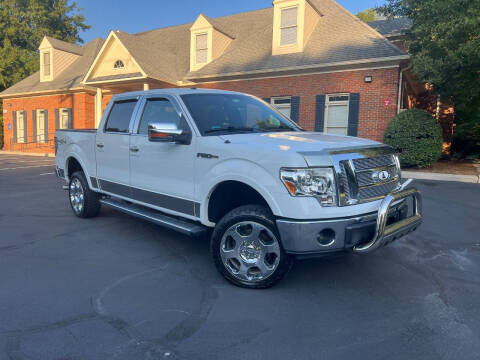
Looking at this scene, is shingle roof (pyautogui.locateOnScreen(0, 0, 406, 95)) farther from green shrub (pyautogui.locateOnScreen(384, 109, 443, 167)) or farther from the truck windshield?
the truck windshield

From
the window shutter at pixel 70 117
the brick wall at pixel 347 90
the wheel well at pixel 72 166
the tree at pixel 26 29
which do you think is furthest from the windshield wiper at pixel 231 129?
the tree at pixel 26 29

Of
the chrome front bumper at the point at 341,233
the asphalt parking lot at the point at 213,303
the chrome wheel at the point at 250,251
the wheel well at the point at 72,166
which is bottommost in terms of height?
the asphalt parking lot at the point at 213,303

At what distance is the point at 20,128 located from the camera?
87.8 feet

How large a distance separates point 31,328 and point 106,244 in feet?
7.18

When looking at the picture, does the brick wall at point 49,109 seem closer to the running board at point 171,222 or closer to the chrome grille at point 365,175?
the running board at point 171,222

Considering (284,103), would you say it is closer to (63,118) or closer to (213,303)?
(213,303)

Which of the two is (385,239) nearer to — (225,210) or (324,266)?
(324,266)

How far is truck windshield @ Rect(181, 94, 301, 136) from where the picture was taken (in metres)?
4.32

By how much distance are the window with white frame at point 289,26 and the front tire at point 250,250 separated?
15026 mm

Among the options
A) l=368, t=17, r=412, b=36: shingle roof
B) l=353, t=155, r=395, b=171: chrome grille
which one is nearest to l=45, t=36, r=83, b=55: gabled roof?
l=368, t=17, r=412, b=36: shingle roof

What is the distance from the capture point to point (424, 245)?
5.15 meters

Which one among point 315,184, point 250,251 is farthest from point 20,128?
point 315,184

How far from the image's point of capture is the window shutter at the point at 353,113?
1503 centimetres

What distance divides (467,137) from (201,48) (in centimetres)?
1399
